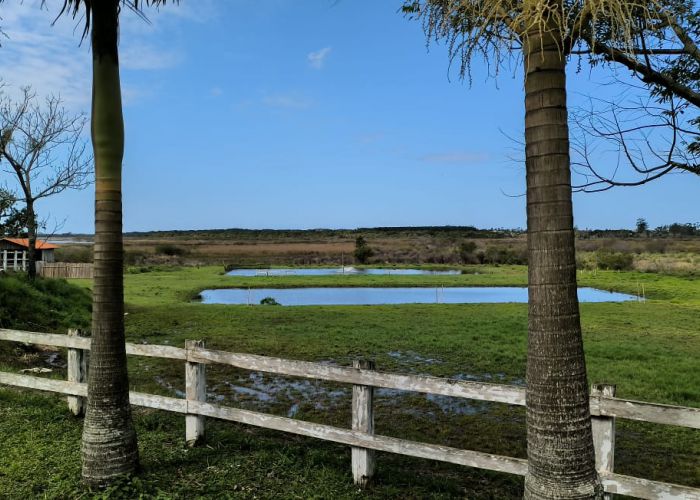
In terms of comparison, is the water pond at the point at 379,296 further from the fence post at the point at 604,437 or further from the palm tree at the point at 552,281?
the palm tree at the point at 552,281

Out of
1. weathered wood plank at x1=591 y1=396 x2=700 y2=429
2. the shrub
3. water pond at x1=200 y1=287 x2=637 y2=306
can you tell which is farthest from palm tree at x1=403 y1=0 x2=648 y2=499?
the shrub

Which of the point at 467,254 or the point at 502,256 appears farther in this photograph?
the point at 467,254

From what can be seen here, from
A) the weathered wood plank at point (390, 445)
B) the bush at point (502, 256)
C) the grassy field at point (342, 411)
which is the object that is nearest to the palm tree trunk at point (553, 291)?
the weathered wood plank at point (390, 445)

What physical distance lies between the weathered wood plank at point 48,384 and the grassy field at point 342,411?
14.4 inches

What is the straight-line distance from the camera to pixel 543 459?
9.68 ft

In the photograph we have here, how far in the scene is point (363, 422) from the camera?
526 centimetres

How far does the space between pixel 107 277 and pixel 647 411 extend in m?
4.93

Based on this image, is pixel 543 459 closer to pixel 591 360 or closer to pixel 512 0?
pixel 512 0

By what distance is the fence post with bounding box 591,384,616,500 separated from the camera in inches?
166

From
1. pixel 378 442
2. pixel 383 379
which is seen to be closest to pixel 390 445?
pixel 378 442

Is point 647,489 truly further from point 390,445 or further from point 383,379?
point 383,379

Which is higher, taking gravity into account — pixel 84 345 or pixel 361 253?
→ pixel 361 253

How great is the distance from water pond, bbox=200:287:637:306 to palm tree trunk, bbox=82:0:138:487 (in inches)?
1043

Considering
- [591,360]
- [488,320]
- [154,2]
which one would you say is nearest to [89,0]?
[154,2]
